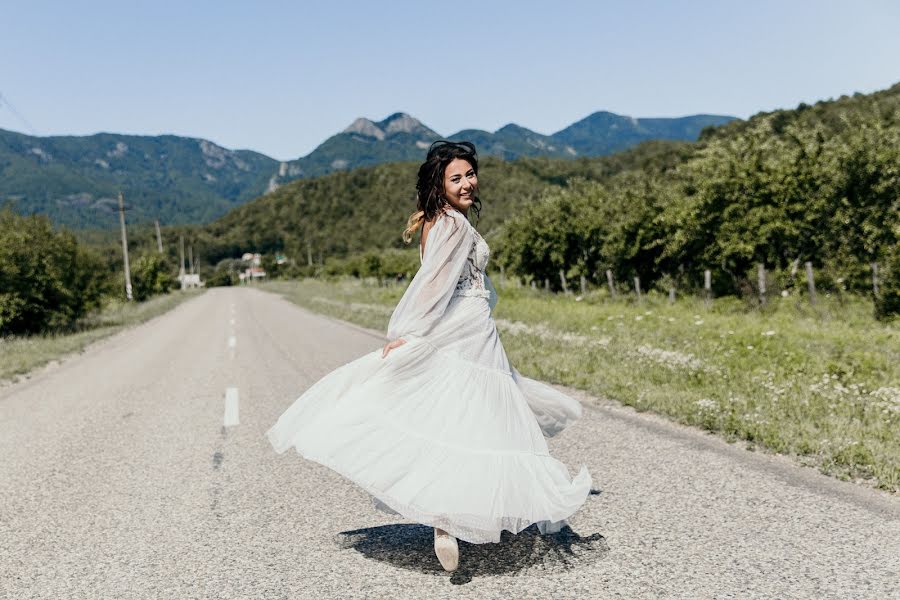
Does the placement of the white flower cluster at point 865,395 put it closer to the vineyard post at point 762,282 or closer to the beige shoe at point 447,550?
the beige shoe at point 447,550

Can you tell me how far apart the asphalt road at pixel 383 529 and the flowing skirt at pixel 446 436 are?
0.39 metres

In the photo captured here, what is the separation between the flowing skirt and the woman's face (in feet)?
1.62

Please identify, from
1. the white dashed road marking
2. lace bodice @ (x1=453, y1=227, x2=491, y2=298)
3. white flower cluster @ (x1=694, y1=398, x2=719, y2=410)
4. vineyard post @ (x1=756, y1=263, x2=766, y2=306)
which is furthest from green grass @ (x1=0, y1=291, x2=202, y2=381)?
vineyard post @ (x1=756, y1=263, x2=766, y2=306)

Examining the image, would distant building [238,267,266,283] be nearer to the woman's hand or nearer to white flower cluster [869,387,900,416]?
white flower cluster [869,387,900,416]

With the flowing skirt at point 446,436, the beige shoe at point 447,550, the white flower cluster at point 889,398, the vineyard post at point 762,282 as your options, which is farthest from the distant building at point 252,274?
the beige shoe at point 447,550

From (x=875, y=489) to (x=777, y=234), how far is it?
1522 cm

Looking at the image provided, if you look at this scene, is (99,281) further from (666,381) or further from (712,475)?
(712,475)

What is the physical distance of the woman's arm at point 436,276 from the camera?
10.6 feet

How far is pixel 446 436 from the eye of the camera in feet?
10.1

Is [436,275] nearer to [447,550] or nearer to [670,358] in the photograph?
[447,550]

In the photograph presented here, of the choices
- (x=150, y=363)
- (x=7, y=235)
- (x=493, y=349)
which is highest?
(x=7, y=235)

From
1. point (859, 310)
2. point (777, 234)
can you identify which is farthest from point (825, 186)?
point (859, 310)

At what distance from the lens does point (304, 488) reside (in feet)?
15.7

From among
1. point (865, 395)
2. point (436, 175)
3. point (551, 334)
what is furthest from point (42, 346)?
point (865, 395)
